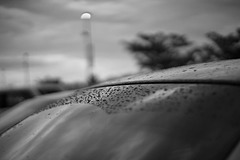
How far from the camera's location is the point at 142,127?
1.09 meters

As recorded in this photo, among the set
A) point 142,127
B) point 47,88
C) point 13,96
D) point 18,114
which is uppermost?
point 142,127

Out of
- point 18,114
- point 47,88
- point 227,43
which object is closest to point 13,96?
point 47,88

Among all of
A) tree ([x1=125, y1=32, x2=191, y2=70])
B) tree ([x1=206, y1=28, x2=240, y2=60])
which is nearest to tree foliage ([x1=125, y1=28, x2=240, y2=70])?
tree ([x1=125, y1=32, x2=191, y2=70])

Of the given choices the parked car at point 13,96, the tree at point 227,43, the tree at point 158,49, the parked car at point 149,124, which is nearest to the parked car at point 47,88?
the parked car at point 13,96

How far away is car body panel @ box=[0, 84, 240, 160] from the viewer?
940 mm

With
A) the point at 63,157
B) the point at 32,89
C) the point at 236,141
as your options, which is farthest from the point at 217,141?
the point at 32,89

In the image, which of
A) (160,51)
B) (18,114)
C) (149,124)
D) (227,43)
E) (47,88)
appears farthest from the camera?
(160,51)

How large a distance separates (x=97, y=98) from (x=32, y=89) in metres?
13.1

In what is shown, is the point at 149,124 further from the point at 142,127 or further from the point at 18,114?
the point at 18,114

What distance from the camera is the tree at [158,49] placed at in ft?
101

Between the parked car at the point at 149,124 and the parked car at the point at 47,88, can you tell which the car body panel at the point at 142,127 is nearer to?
the parked car at the point at 149,124

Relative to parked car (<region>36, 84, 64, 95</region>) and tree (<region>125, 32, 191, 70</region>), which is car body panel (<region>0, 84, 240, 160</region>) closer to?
parked car (<region>36, 84, 64, 95</region>)

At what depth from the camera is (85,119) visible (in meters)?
1.32

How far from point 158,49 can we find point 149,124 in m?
31.3
